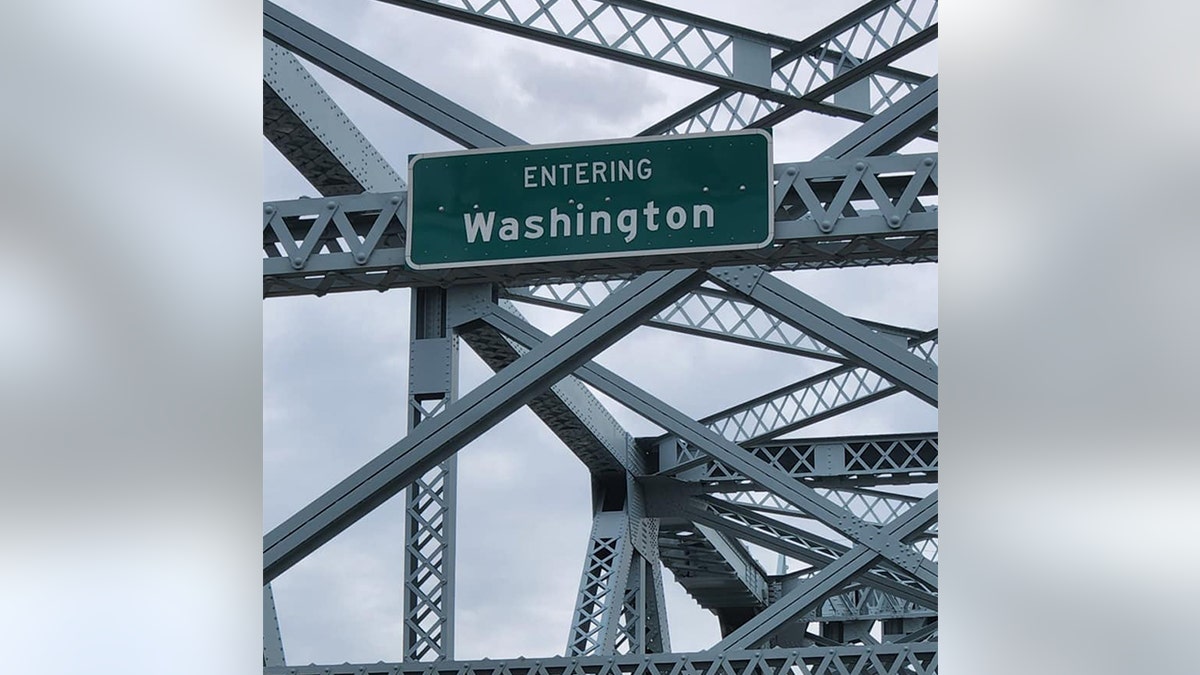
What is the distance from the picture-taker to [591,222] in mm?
10219

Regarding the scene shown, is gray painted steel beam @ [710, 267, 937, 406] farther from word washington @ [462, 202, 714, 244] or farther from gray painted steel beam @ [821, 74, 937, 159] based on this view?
word washington @ [462, 202, 714, 244]

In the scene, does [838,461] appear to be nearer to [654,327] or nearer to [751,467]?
[654,327]

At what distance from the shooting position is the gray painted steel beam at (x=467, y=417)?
11922 millimetres

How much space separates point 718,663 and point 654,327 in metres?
7.07

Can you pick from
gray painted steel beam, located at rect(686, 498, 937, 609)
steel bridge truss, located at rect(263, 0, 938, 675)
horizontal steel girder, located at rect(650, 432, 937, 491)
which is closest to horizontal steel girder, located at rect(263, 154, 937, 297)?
steel bridge truss, located at rect(263, 0, 938, 675)

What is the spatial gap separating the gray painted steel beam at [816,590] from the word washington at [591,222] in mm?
6954

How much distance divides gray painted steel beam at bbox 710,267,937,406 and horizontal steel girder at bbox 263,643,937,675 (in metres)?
4.04

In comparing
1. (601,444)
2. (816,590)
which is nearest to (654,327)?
(601,444)

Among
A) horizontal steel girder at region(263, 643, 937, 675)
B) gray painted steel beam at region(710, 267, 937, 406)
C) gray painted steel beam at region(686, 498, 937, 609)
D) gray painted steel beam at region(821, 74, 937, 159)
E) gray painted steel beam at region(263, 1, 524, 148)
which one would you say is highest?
gray painted steel beam at region(263, 1, 524, 148)

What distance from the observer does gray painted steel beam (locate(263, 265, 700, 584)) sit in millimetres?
11922

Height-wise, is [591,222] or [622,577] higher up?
[591,222]
